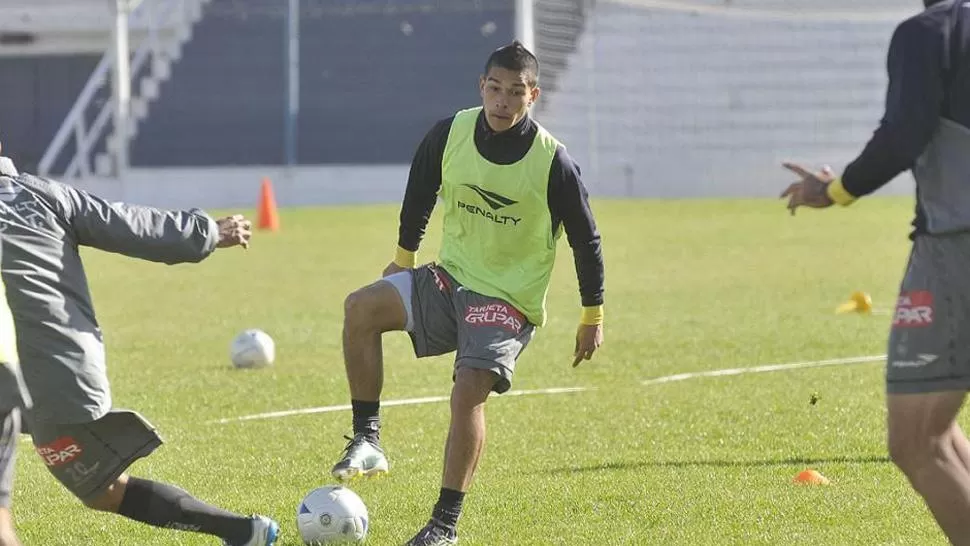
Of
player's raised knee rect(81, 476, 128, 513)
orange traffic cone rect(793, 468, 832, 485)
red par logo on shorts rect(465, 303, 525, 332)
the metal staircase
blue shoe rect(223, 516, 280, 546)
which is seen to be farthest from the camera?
the metal staircase

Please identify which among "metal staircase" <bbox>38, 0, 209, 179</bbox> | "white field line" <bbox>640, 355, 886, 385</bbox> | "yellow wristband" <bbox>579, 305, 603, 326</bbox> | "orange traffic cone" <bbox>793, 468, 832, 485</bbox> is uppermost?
"yellow wristband" <bbox>579, 305, 603, 326</bbox>

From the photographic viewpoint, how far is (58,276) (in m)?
5.14

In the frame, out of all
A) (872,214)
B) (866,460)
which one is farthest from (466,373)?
(872,214)

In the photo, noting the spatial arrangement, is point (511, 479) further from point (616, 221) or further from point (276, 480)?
point (616, 221)

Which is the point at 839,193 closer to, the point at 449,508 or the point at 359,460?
the point at 449,508

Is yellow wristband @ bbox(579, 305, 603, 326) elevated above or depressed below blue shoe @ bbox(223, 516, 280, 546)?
above

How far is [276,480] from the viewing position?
25.0 ft

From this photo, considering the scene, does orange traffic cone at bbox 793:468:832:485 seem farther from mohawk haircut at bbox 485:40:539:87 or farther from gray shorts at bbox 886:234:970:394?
gray shorts at bbox 886:234:970:394

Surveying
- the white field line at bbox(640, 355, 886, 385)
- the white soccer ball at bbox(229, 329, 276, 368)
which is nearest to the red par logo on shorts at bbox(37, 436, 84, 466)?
the white field line at bbox(640, 355, 886, 385)

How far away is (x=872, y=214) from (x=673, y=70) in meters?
9.53

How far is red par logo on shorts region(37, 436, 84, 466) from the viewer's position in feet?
17.3

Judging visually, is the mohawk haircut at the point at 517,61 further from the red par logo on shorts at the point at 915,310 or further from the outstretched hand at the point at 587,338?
the red par logo on shorts at the point at 915,310

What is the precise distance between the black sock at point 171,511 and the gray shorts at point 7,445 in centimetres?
83

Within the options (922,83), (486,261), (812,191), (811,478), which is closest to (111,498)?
(486,261)
